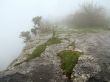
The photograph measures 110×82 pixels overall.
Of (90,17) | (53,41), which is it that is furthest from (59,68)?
(90,17)

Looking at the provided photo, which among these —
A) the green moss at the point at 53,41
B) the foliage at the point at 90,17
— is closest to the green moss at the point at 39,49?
the green moss at the point at 53,41

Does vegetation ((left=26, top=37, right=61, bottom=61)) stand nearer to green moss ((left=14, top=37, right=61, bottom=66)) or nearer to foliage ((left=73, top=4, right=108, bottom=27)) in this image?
green moss ((left=14, top=37, right=61, bottom=66))

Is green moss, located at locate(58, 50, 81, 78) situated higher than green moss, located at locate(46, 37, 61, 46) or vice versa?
green moss, located at locate(46, 37, 61, 46)

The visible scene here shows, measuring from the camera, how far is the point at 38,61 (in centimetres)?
3316

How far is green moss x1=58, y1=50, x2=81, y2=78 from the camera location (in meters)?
30.1

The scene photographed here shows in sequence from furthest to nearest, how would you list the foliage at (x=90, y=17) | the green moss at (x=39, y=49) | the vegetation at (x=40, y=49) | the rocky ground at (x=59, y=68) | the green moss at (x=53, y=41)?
the foliage at (x=90, y=17) → the green moss at (x=53, y=41) → the vegetation at (x=40, y=49) → the green moss at (x=39, y=49) → the rocky ground at (x=59, y=68)

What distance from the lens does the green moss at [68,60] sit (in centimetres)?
3011

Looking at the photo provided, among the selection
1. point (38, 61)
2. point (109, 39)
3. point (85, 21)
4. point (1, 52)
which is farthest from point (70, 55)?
point (1, 52)

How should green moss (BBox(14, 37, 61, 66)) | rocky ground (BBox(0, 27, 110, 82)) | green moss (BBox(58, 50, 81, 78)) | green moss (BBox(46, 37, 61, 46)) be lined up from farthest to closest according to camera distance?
green moss (BBox(46, 37, 61, 46)) < green moss (BBox(14, 37, 61, 66)) < green moss (BBox(58, 50, 81, 78)) < rocky ground (BBox(0, 27, 110, 82))

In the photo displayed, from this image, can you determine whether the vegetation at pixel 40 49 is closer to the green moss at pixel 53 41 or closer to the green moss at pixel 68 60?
the green moss at pixel 53 41

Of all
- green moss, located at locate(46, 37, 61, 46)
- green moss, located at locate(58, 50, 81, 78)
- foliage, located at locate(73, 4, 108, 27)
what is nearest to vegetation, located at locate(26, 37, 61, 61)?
green moss, located at locate(46, 37, 61, 46)

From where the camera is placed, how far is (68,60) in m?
32.5

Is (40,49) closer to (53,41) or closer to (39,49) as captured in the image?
(39,49)

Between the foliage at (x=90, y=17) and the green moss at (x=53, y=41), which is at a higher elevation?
the foliage at (x=90, y=17)
